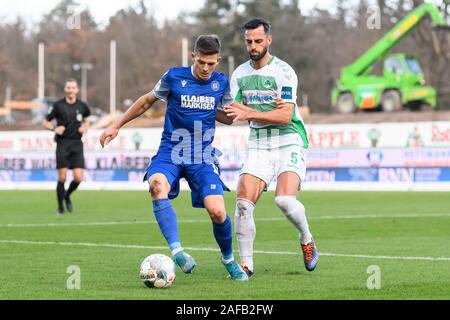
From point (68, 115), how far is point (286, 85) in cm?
1030

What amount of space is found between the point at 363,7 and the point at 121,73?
22263mm

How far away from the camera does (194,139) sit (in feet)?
32.8

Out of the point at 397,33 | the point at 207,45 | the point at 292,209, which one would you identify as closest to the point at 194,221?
the point at 292,209

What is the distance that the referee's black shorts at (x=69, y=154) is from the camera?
65.9 ft

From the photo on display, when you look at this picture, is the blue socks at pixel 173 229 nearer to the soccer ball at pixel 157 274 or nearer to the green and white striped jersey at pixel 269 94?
the soccer ball at pixel 157 274

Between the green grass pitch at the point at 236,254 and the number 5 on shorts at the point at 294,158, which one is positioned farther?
the number 5 on shorts at the point at 294,158

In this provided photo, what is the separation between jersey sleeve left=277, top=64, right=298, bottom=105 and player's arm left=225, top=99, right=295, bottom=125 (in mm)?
78

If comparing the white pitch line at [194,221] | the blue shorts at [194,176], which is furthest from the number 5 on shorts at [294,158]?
the white pitch line at [194,221]

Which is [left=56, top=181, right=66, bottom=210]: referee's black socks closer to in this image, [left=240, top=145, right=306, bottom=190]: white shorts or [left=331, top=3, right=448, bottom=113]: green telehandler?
[left=240, top=145, right=306, bottom=190]: white shorts

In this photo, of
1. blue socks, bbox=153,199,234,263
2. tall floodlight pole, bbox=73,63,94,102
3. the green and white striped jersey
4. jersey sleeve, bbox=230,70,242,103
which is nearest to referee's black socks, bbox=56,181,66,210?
the green and white striped jersey

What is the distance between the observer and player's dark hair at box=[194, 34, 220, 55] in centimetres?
957

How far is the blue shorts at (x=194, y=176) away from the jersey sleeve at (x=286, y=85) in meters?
0.94

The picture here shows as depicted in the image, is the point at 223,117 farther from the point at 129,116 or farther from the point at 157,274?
the point at 157,274
